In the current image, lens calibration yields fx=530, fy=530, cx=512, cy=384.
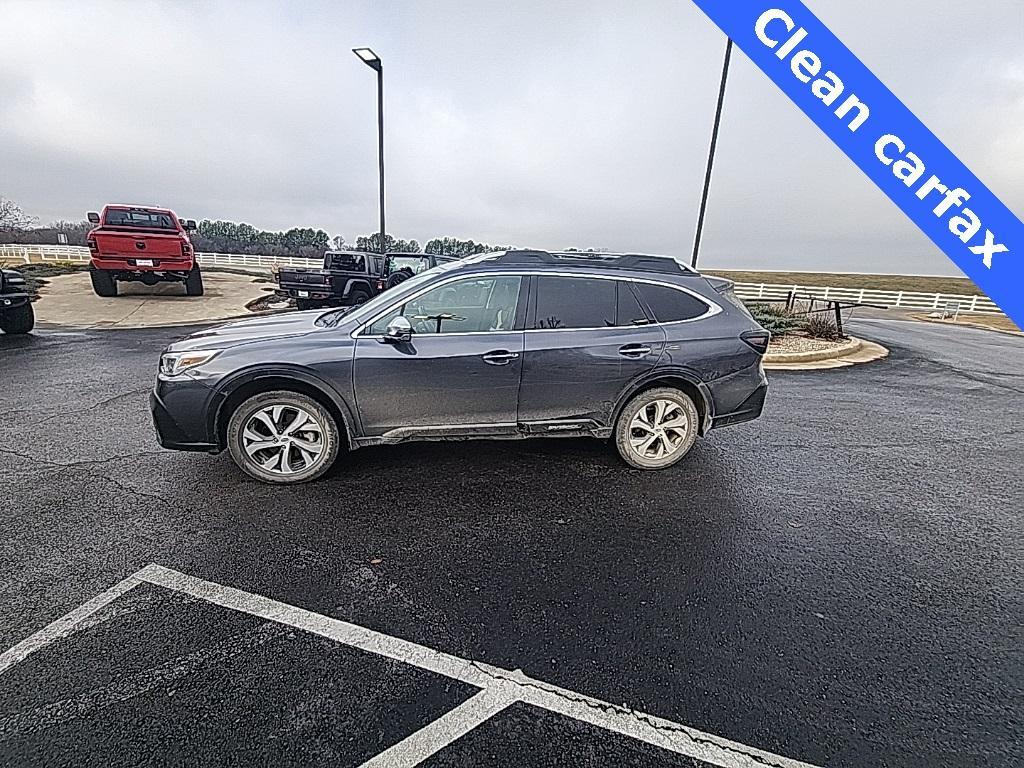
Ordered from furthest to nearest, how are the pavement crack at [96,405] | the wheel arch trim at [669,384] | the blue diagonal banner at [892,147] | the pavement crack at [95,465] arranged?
1. the pavement crack at [96,405]
2. the wheel arch trim at [669,384]
3. the pavement crack at [95,465]
4. the blue diagonal banner at [892,147]

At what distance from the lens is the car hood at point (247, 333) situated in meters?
4.04

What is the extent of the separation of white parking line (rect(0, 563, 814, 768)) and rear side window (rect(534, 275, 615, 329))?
2636mm

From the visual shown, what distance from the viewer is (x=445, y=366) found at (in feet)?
13.4

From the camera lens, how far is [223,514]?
3.60 m

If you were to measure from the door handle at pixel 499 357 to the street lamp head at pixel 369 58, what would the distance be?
12097mm

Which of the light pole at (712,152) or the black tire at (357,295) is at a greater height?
the light pole at (712,152)

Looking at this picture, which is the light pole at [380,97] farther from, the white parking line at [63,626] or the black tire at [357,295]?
the white parking line at [63,626]

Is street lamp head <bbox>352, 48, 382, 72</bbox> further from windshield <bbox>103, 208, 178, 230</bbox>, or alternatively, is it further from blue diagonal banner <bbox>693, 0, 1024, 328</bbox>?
blue diagonal banner <bbox>693, 0, 1024, 328</bbox>

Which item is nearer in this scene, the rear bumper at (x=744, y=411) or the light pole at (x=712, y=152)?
the rear bumper at (x=744, y=411)

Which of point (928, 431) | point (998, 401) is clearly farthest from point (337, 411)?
point (998, 401)

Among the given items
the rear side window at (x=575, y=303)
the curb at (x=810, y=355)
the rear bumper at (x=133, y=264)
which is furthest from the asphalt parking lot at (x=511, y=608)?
the rear bumper at (x=133, y=264)

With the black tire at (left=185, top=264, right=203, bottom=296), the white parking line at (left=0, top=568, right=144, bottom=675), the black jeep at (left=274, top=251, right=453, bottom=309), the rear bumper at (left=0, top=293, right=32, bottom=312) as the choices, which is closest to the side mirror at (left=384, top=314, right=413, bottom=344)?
the white parking line at (left=0, top=568, right=144, bottom=675)

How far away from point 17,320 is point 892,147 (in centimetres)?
1351

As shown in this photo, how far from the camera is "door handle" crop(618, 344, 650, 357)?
4.34 m
